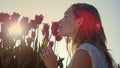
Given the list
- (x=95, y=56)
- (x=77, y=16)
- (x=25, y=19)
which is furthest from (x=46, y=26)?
(x=95, y=56)

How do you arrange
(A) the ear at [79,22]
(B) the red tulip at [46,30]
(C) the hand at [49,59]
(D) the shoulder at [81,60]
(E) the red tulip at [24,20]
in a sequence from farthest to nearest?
(B) the red tulip at [46,30] < (E) the red tulip at [24,20] < (A) the ear at [79,22] < (C) the hand at [49,59] < (D) the shoulder at [81,60]

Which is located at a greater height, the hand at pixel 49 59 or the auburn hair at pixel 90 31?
the auburn hair at pixel 90 31

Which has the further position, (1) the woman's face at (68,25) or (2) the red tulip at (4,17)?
(2) the red tulip at (4,17)

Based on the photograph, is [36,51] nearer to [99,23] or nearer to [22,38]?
[22,38]

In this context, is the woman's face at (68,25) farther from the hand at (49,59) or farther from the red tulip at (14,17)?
the red tulip at (14,17)

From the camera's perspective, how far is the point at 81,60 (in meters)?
3.48

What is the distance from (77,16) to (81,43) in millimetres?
320

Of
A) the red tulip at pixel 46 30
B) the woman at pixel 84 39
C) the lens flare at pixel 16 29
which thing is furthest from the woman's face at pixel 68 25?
the red tulip at pixel 46 30

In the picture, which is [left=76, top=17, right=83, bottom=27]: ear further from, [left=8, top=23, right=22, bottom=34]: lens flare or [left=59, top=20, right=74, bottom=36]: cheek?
[left=8, top=23, right=22, bottom=34]: lens flare

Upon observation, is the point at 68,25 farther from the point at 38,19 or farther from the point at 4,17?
the point at 38,19

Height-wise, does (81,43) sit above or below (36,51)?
above

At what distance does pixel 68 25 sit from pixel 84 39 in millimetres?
271

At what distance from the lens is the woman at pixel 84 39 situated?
11.6ft

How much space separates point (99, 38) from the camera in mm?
3779
